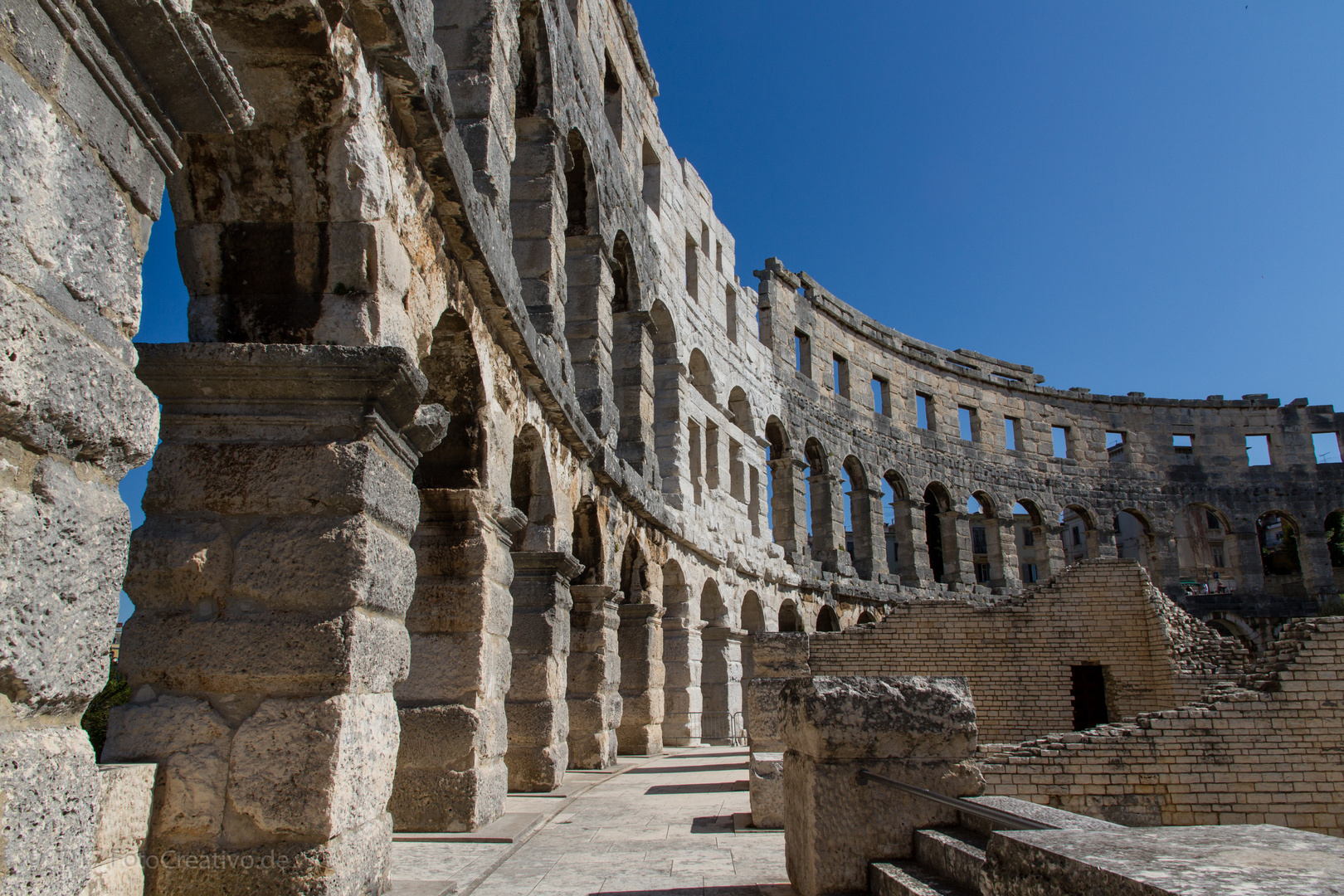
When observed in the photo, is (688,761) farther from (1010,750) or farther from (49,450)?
(49,450)

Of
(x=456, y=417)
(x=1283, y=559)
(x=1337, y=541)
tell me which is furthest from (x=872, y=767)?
(x=1283, y=559)

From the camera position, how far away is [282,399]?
12.0 ft

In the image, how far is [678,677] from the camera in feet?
45.5

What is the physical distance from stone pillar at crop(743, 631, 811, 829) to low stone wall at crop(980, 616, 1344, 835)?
2.05 meters

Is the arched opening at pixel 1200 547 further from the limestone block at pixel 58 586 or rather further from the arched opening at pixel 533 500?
the limestone block at pixel 58 586

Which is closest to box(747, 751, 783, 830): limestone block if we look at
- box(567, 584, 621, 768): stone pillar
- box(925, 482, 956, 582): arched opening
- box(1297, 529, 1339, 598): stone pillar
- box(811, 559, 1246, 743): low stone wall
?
box(567, 584, 621, 768): stone pillar

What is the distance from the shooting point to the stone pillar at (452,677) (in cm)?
561

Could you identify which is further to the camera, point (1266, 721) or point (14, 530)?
point (1266, 721)

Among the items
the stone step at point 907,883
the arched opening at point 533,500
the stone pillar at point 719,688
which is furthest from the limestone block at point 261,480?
the stone pillar at point 719,688

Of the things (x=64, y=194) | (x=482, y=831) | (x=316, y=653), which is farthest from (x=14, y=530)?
(x=482, y=831)

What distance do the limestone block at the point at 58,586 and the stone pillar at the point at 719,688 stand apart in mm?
13747

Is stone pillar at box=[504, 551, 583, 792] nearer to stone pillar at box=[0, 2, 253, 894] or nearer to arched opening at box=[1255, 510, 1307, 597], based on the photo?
stone pillar at box=[0, 2, 253, 894]

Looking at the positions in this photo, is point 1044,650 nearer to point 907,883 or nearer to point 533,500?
point 533,500

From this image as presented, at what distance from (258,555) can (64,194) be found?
1956 mm
